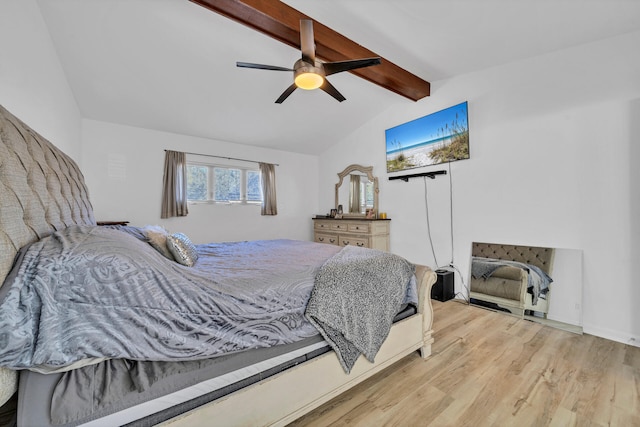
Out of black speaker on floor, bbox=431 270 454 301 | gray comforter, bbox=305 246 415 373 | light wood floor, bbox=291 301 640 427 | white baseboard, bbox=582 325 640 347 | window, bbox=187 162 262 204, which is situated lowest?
light wood floor, bbox=291 301 640 427

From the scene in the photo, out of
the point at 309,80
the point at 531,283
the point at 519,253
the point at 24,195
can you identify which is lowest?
the point at 531,283

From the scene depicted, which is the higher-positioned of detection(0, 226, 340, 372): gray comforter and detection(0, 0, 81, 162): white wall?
detection(0, 0, 81, 162): white wall

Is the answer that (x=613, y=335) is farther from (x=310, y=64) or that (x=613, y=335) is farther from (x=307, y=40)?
(x=307, y=40)

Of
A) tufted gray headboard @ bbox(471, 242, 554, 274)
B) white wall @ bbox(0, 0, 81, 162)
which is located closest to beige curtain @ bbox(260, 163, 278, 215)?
white wall @ bbox(0, 0, 81, 162)

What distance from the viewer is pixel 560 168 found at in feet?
8.46

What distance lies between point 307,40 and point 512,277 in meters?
3.16

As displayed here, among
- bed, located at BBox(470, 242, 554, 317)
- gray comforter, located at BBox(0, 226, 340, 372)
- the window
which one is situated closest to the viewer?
gray comforter, located at BBox(0, 226, 340, 372)

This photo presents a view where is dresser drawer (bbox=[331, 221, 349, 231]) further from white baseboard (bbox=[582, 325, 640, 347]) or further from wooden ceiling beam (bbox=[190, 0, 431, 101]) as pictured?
white baseboard (bbox=[582, 325, 640, 347])

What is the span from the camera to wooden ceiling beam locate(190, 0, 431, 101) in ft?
6.90

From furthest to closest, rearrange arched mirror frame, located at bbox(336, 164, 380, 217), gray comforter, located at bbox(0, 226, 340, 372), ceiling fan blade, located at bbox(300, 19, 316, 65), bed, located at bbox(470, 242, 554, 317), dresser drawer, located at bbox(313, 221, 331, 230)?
dresser drawer, located at bbox(313, 221, 331, 230) → arched mirror frame, located at bbox(336, 164, 380, 217) → bed, located at bbox(470, 242, 554, 317) → ceiling fan blade, located at bbox(300, 19, 316, 65) → gray comforter, located at bbox(0, 226, 340, 372)

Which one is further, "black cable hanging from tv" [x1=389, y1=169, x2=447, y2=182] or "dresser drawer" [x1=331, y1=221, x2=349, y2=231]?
"dresser drawer" [x1=331, y1=221, x2=349, y2=231]

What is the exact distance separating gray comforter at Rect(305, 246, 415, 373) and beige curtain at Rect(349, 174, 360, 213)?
303 cm

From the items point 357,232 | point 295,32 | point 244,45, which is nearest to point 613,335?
point 357,232

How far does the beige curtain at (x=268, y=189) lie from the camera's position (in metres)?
4.89
